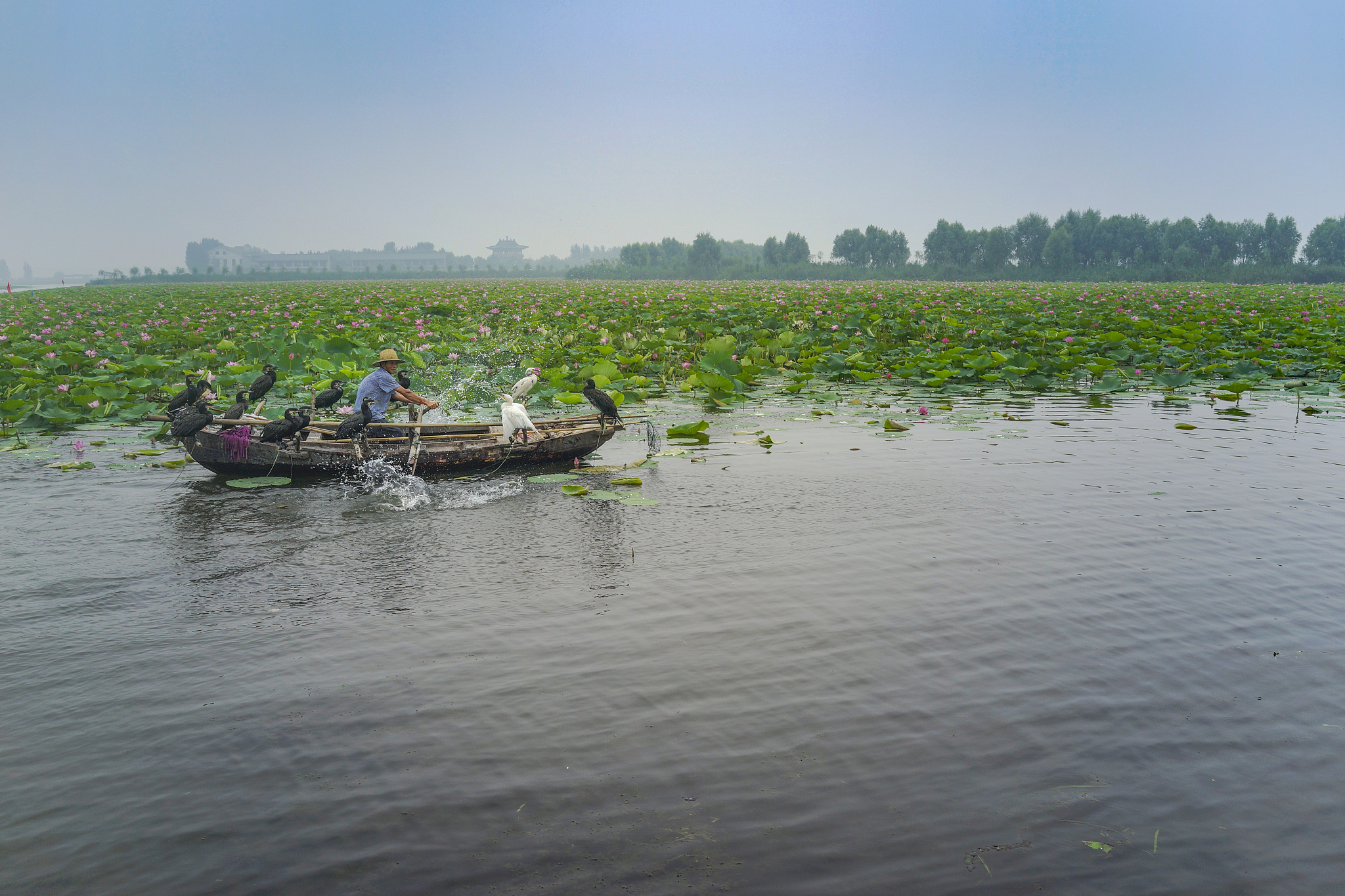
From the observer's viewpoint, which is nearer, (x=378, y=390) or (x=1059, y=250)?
(x=378, y=390)

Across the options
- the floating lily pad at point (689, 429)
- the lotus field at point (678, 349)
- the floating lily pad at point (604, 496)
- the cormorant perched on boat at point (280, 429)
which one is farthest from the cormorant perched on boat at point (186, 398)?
the floating lily pad at point (689, 429)

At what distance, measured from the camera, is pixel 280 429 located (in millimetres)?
9602

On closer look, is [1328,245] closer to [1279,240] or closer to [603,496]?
[1279,240]

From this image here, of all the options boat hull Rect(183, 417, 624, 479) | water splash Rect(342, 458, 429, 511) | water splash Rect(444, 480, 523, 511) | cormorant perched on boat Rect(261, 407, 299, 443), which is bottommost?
water splash Rect(444, 480, 523, 511)

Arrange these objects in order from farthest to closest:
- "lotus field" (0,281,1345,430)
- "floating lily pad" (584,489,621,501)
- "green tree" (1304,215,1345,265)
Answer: "green tree" (1304,215,1345,265) < "lotus field" (0,281,1345,430) < "floating lily pad" (584,489,621,501)

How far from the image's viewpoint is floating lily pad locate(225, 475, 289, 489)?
9.87 m

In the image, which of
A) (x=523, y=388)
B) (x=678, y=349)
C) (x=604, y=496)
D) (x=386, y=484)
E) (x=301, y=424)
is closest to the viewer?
(x=604, y=496)

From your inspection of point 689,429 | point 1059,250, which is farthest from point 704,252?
point 689,429

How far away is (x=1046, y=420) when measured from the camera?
44.2 ft

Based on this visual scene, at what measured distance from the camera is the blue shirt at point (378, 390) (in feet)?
34.4

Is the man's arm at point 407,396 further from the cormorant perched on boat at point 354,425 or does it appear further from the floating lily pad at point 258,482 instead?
the floating lily pad at point 258,482

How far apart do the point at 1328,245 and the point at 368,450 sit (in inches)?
4727

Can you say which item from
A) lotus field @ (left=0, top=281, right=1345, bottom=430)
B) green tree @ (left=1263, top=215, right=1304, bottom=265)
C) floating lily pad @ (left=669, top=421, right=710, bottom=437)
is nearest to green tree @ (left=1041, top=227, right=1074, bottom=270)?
green tree @ (left=1263, top=215, right=1304, bottom=265)

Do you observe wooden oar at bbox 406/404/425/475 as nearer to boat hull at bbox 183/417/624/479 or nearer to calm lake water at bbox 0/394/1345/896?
boat hull at bbox 183/417/624/479
